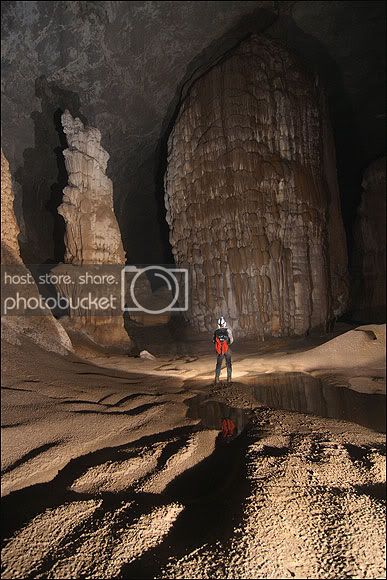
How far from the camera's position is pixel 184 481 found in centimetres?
228

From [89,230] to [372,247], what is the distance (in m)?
10.8

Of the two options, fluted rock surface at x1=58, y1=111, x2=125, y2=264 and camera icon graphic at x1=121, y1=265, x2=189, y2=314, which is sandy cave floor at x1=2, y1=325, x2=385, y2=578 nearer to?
fluted rock surface at x1=58, y1=111, x2=125, y2=264

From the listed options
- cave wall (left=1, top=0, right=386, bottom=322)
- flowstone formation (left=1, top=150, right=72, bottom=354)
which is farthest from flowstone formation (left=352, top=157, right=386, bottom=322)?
flowstone formation (left=1, top=150, right=72, bottom=354)

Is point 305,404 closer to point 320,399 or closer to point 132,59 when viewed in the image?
point 320,399

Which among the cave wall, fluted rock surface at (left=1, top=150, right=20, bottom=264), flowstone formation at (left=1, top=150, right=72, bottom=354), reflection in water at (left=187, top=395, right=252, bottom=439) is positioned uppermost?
the cave wall

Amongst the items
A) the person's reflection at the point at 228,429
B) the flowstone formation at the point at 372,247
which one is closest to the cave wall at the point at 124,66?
the flowstone formation at the point at 372,247

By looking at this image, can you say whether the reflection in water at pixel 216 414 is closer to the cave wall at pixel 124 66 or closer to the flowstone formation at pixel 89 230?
the flowstone formation at pixel 89 230

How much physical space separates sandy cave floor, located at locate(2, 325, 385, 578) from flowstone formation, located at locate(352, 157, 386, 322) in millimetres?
10812

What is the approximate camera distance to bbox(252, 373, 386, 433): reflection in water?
10.7ft

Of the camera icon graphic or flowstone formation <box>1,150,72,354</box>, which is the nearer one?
flowstone formation <box>1,150,72,354</box>

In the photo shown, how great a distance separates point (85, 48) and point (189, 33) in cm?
290

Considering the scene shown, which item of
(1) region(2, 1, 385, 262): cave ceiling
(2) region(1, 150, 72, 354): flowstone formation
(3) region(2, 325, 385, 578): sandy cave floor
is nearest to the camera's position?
(3) region(2, 325, 385, 578): sandy cave floor

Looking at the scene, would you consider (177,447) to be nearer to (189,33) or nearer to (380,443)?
(380,443)

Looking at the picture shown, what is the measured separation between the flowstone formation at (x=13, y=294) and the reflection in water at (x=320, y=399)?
2.87 metres
